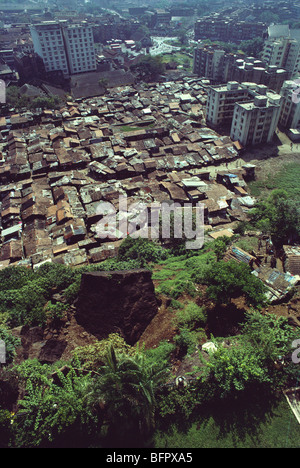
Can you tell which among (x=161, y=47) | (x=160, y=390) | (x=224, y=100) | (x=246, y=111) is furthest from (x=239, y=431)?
(x=161, y=47)

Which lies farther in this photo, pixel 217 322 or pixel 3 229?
pixel 3 229

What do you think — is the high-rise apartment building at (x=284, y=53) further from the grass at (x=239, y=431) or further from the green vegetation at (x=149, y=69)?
the grass at (x=239, y=431)

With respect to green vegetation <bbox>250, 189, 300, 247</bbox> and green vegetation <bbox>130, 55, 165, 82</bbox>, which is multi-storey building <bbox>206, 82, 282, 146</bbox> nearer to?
green vegetation <bbox>250, 189, 300, 247</bbox>

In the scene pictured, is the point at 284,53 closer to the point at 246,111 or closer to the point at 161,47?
the point at 246,111

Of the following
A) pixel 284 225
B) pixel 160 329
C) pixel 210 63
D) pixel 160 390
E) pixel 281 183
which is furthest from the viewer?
pixel 210 63
